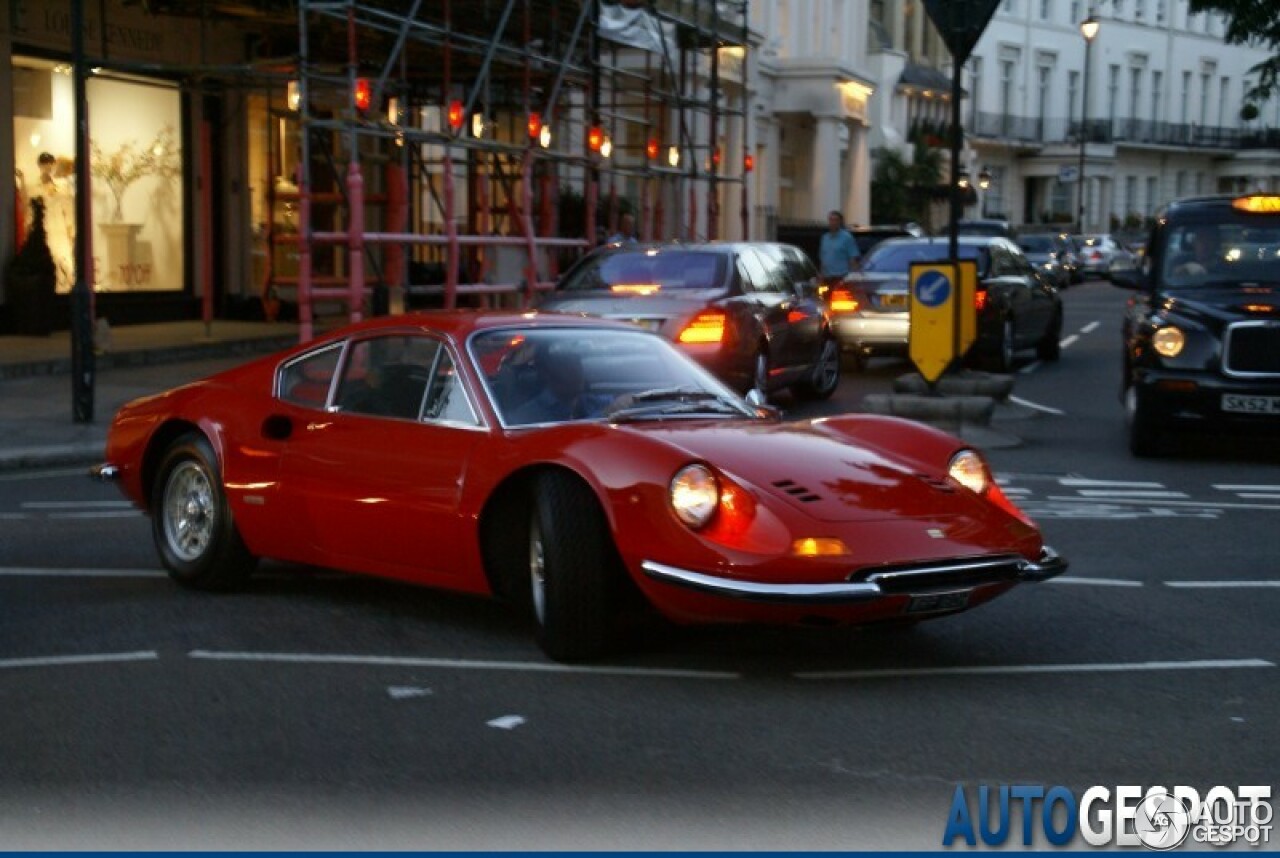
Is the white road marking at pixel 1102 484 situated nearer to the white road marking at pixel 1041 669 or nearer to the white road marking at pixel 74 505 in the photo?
the white road marking at pixel 1041 669

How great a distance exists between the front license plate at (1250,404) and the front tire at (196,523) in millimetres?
7862

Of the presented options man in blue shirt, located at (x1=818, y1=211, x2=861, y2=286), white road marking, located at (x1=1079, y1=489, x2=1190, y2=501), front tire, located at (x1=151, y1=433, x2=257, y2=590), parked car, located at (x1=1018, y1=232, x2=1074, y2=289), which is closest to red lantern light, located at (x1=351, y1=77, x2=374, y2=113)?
man in blue shirt, located at (x1=818, y1=211, x2=861, y2=286)

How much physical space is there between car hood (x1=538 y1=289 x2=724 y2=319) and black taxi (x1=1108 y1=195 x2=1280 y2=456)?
3299 mm

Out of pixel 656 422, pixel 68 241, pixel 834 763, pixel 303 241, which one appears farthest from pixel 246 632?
pixel 68 241

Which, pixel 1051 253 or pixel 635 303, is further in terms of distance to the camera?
pixel 1051 253

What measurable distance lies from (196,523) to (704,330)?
7.58 metres

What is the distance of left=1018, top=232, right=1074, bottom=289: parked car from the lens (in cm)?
4356

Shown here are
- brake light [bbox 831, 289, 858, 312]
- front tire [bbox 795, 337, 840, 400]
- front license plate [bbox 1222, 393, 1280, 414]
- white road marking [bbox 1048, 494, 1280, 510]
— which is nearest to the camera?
white road marking [bbox 1048, 494, 1280, 510]

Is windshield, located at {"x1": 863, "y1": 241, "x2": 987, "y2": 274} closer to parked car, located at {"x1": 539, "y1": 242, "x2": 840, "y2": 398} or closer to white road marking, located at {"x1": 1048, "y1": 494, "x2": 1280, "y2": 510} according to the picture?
parked car, located at {"x1": 539, "y1": 242, "x2": 840, "y2": 398}

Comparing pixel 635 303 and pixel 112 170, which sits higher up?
pixel 112 170

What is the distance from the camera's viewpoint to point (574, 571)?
6.86m

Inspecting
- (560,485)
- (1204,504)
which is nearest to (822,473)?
(560,485)

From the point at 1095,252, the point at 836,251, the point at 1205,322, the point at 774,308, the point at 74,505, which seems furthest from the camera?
the point at 1095,252

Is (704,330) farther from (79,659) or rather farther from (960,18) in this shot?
(79,659)
